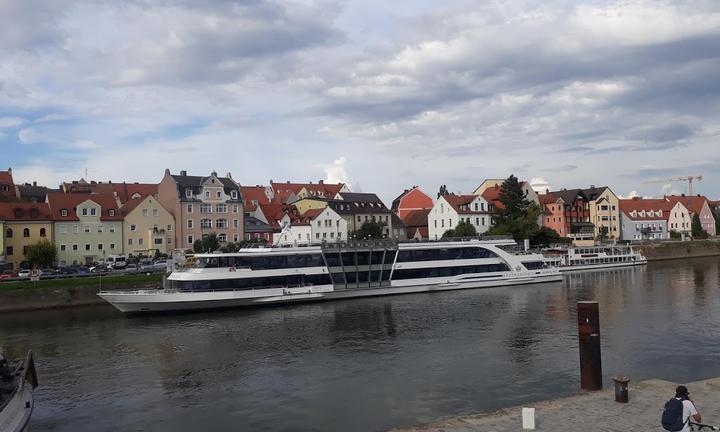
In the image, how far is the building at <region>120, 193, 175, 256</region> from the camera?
2881 inches

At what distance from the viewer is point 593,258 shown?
270 ft

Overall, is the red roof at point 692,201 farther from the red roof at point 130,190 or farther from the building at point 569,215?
the red roof at point 130,190

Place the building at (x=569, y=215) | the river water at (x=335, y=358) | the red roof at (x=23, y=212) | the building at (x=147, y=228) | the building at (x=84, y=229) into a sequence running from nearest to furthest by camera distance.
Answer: the river water at (x=335, y=358)
the red roof at (x=23, y=212)
the building at (x=84, y=229)
the building at (x=147, y=228)
the building at (x=569, y=215)

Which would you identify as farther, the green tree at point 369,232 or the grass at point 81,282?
the green tree at point 369,232

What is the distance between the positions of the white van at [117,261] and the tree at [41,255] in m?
5.77

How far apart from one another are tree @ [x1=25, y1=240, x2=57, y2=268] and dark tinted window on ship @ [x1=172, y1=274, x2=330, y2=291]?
22.2m

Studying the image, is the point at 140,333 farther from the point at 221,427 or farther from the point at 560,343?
the point at 560,343

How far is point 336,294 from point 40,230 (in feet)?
119

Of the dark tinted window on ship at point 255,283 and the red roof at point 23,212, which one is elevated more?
the red roof at point 23,212

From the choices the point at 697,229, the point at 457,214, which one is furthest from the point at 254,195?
the point at 697,229

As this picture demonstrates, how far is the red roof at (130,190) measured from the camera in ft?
306

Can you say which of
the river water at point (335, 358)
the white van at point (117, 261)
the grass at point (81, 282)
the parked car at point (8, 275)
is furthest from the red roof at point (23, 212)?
the river water at point (335, 358)

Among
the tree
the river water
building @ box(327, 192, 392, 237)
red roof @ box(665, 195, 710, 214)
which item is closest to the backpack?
the river water

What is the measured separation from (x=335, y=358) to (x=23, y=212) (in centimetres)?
5270
